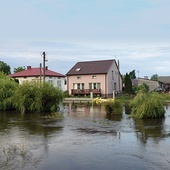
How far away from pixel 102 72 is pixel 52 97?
73.6 ft

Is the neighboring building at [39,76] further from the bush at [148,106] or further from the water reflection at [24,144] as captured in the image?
the water reflection at [24,144]

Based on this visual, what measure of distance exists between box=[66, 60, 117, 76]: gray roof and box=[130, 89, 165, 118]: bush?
90.4 ft

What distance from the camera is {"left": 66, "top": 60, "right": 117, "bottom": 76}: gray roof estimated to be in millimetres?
49544

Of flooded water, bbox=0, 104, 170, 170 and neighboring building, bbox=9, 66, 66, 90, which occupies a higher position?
neighboring building, bbox=9, 66, 66, 90

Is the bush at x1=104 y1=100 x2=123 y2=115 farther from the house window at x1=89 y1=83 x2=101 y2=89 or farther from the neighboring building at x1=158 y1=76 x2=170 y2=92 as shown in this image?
the neighboring building at x1=158 y1=76 x2=170 y2=92

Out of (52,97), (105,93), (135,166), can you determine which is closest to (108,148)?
(135,166)

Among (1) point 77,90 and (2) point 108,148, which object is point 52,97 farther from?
(1) point 77,90

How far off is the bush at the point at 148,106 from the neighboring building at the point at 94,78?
27504mm

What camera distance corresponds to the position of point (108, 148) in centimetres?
1115

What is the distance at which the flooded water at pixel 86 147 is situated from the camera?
897 centimetres

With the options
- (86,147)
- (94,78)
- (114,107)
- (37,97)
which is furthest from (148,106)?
(94,78)

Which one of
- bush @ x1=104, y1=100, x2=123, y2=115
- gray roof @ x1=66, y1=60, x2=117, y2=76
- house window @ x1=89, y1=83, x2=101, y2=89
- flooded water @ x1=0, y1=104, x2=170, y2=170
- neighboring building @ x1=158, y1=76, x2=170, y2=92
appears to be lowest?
flooded water @ x1=0, y1=104, x2=170, y2=170

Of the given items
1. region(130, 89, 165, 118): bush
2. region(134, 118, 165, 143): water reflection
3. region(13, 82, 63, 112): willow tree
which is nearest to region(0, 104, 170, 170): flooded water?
region(134, 118, 165, 143): water reflection

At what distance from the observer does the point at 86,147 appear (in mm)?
11352
